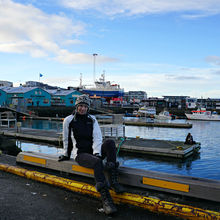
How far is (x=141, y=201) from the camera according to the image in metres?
4.21

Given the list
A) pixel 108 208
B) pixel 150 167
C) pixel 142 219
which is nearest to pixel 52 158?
pixel 108 208

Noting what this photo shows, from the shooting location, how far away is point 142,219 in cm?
382

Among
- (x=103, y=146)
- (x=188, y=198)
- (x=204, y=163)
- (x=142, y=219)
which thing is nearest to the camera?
(x=142, y=219)

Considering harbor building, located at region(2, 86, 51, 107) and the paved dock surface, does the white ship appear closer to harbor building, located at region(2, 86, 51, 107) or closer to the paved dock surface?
harbor building, located at region(2, 86, 51, 107)

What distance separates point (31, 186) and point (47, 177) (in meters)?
0.40

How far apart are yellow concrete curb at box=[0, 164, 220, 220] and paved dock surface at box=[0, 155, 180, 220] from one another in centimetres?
9

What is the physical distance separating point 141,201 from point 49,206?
1.69m

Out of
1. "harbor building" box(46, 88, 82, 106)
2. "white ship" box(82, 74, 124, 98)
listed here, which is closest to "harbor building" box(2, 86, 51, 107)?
"harbor building" box(46, 88, 82, 106)

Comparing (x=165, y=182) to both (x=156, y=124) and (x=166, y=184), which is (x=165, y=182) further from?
(x=156, y=124)

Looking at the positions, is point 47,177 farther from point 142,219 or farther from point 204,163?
point 204,163

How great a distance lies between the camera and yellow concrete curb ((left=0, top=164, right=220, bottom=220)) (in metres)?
3.74

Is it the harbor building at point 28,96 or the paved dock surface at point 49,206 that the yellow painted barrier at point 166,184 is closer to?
the paved dock surface at point 49,206

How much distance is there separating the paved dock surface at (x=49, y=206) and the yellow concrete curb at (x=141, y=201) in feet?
0.30

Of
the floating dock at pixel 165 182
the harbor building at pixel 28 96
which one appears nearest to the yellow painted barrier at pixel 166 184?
the floating dock at pixel 165 182
